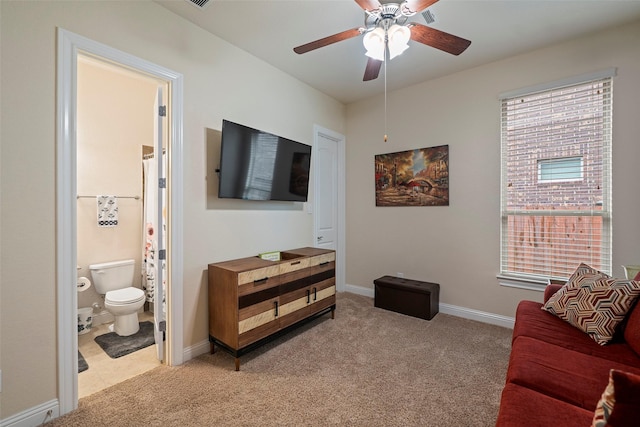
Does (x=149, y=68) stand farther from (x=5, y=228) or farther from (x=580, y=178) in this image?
(x=580, y=178)

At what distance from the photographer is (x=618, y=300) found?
1616 millimetres

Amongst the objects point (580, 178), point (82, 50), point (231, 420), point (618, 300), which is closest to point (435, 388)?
point (618, 300)

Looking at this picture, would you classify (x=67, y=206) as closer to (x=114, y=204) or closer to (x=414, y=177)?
(x=114, y=204)

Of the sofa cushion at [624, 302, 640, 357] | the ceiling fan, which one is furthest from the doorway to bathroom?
the sofa cushion at [624, 302, 640, 357]

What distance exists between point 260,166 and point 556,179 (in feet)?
9.46

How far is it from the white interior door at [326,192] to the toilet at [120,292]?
6.97 feet

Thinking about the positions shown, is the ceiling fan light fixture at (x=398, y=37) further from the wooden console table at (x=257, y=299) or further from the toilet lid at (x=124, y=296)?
the toilet lid at (x=124, y=296)

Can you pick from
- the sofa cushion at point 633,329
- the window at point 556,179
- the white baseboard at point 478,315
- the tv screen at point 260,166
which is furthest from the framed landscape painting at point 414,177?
the sofa cushion at point 633,329

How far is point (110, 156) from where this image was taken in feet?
10.5

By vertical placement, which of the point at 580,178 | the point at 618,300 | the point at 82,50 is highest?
the point at 82,50

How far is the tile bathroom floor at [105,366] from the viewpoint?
2023mm

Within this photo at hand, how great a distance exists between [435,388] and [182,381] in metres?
1.81

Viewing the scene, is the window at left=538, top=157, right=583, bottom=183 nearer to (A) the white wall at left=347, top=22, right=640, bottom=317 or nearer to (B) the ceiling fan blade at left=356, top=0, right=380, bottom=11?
(A) the white wall at left=347, top=22, right=640, bottom=317

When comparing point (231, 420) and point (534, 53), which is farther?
point (534, 53)
